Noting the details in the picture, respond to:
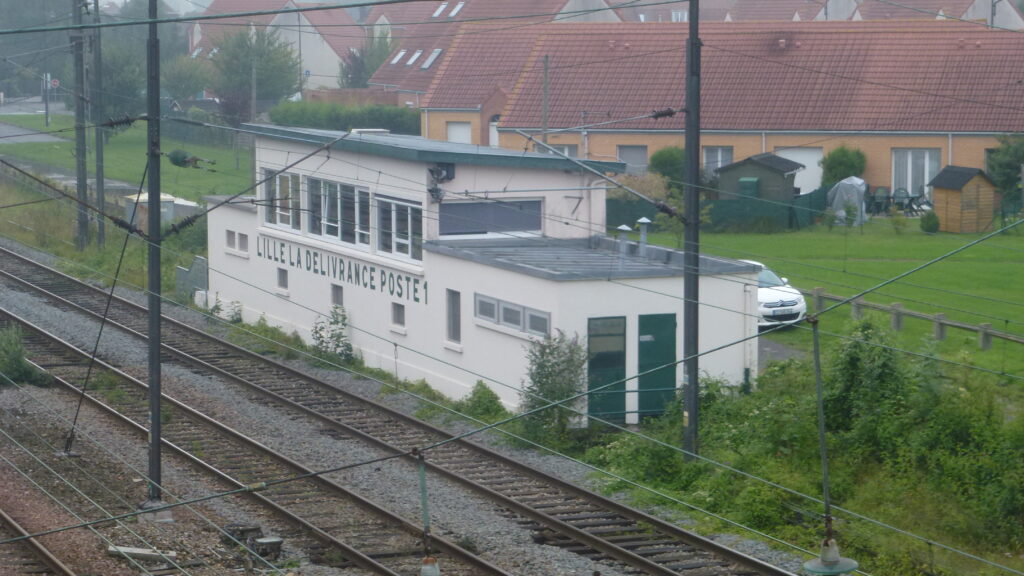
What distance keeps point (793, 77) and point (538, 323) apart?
27153mm

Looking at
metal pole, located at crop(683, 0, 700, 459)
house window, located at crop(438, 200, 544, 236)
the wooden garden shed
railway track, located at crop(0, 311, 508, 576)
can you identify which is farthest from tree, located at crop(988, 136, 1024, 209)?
railway track, located at crop(0, 311, 508, 576)

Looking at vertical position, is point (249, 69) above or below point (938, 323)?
above

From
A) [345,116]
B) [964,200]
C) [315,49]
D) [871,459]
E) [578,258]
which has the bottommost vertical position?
[871,459]

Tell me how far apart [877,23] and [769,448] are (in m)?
32.6

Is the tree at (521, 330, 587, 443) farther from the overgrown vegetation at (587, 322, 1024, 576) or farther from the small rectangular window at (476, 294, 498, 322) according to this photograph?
the small rectangular window at (476, 294, 498, 322)

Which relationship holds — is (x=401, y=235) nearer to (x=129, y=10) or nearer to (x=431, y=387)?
(x=431, y=387)

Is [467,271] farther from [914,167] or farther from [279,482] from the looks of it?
[914,167]

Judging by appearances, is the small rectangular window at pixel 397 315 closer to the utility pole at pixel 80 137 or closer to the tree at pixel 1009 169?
the utility pole at pixel 80 137

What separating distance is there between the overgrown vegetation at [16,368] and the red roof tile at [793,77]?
25.0 metres

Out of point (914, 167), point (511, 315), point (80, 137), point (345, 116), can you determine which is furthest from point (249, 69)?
point (511, 315)

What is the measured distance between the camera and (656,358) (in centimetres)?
1973

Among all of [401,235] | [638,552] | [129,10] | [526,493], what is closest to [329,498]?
[526,493]

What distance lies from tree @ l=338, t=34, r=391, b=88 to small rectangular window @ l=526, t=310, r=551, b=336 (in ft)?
177

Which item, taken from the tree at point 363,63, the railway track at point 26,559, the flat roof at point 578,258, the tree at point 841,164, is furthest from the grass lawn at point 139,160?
the railway track at point 26,559
